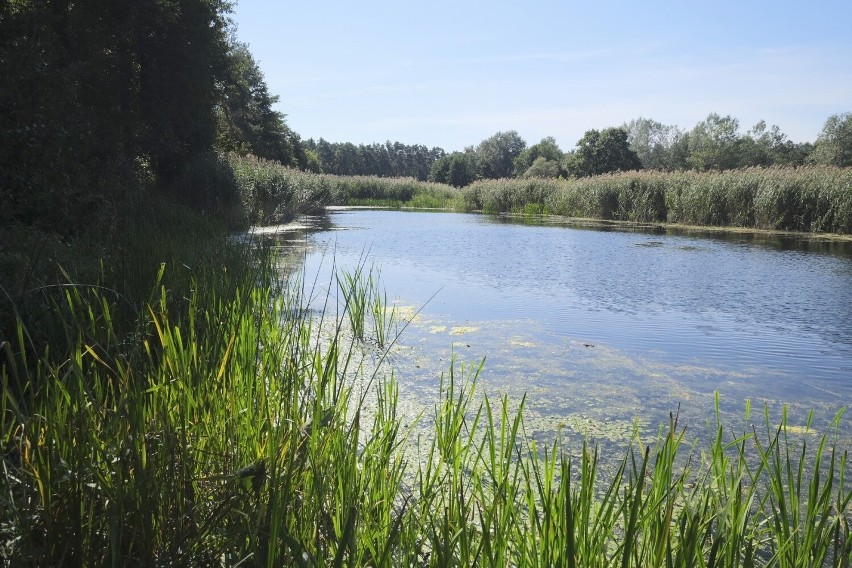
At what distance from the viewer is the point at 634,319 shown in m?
5.31

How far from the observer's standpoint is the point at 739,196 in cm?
1470

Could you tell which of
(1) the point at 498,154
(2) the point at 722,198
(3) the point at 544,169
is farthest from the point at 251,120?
(1) the point at 498,154

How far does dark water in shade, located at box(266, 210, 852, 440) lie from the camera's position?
355 cm

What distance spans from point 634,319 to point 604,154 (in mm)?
41496

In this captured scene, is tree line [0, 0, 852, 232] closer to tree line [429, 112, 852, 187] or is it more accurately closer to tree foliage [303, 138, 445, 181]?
tree line [429, 112, 852, 187]

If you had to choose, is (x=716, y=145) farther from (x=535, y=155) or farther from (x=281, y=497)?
(x=281, y=497)

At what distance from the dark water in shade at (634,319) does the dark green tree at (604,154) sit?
35.0m

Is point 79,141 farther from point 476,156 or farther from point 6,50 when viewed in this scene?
point 476,156

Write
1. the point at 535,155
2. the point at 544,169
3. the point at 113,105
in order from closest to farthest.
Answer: the point at 113,105 < the point at 544,169 < the point at 535,155

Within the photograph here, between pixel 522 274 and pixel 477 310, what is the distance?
7.54 ft

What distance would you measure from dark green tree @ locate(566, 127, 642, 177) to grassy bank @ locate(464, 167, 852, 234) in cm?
2484

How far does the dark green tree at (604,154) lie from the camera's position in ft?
145

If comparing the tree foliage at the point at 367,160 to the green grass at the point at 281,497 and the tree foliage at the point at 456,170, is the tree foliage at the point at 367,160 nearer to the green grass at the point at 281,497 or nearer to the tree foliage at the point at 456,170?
the tree foliage at the point at 456,170

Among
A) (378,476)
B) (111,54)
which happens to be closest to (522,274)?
(378,476)
